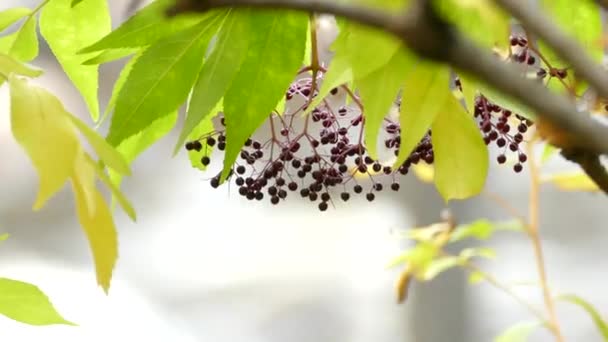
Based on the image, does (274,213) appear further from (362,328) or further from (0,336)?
(0,336)

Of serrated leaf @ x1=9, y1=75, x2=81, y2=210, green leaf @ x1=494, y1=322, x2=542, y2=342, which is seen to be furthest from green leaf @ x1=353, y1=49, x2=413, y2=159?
green leaf @ x1=494, y1=322, x2=542, y2=342

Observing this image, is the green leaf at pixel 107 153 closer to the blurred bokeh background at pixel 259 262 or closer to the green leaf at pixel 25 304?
the green leaf at pixel 25 304

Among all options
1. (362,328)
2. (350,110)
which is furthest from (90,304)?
(350,110)

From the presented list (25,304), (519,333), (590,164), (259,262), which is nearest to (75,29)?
(25,304)

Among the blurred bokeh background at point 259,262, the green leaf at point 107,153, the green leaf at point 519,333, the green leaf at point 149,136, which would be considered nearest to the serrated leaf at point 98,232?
the green leaf at point 107,153

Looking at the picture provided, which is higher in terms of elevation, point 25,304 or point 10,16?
point 10,16

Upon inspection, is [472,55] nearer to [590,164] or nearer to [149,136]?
[590,164]
